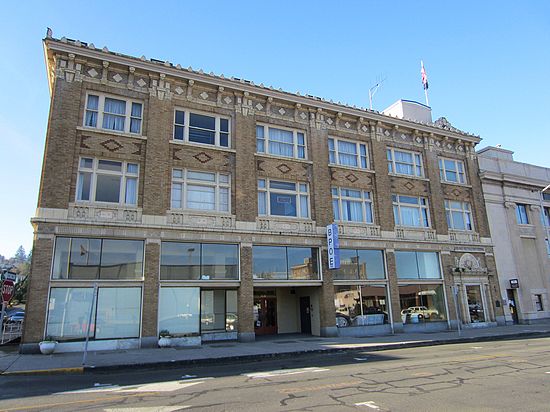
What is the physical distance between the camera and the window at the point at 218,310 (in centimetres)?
1944

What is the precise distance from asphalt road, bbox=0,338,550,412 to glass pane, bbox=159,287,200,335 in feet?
17.8

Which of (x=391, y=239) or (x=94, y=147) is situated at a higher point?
(x=94, y=147)

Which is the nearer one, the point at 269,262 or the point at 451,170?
the point at 269,262

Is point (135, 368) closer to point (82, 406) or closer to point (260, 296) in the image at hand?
point (82, 406)

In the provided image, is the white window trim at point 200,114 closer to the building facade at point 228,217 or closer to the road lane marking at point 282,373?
the building facade at point 228,217

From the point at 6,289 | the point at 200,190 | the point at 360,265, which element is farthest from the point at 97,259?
the point at 360,265

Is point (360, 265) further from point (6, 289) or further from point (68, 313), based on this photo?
point (6, 289)

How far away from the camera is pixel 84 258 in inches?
679

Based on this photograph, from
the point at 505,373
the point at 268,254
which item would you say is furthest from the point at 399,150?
the point at 505,373

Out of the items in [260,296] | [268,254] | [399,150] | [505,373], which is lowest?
[505,373]

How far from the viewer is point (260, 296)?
22859 millimetres

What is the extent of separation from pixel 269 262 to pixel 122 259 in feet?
23.6

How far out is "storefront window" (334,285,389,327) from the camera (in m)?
22.1

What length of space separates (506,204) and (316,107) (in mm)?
17092
